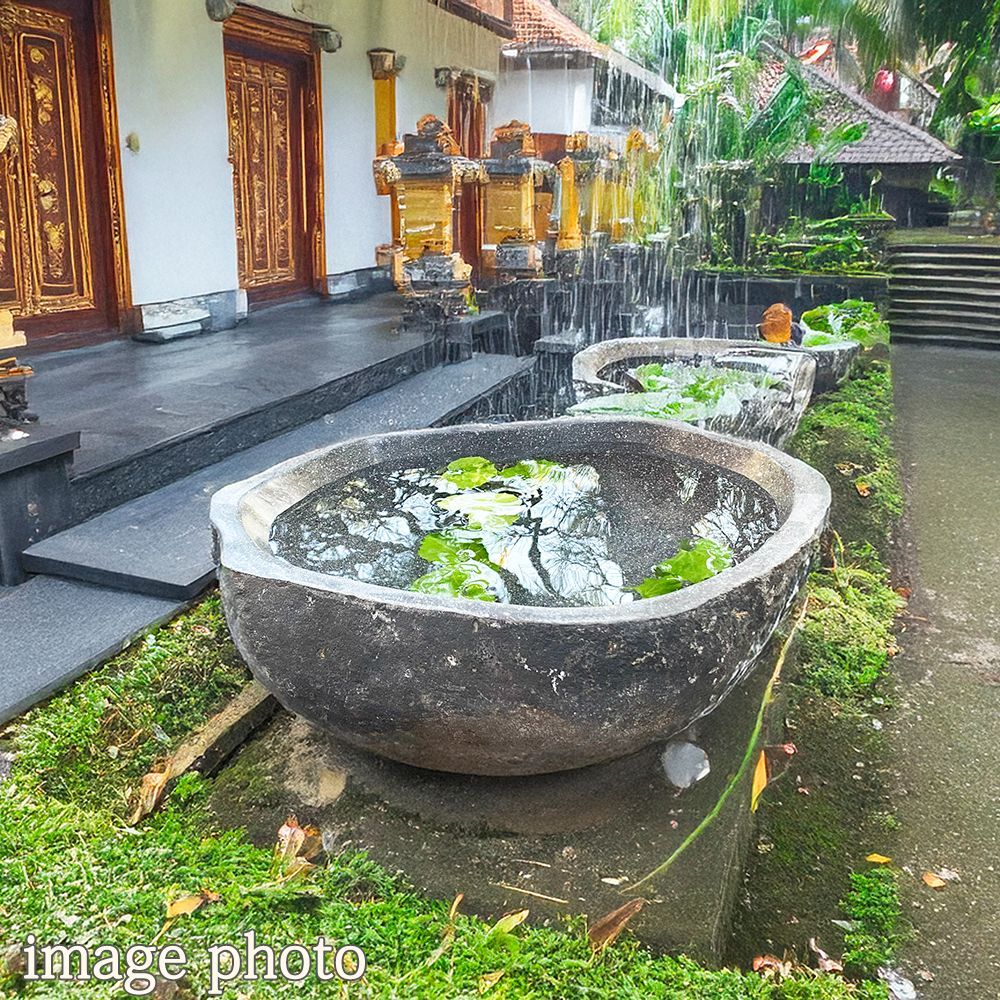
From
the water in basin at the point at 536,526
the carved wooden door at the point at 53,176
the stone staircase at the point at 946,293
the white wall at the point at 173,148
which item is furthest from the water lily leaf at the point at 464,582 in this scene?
the stone staircase at the point at 946,293

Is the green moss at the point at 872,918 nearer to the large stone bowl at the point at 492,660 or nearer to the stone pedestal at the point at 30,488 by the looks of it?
the large stone bowl at the point at 492,660

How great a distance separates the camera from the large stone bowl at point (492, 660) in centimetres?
183

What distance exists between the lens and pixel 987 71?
14992mm

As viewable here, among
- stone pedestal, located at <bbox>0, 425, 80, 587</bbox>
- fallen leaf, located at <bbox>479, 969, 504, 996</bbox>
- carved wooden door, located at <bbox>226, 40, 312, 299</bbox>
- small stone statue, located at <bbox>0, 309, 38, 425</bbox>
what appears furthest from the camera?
carved wooden door, located at <bbox>226, 40, 312, 299</bbox>

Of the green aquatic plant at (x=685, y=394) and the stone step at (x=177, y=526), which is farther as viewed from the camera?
the green aquatic plant at (x=685, y=394)

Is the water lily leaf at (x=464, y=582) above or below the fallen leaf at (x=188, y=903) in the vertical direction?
above

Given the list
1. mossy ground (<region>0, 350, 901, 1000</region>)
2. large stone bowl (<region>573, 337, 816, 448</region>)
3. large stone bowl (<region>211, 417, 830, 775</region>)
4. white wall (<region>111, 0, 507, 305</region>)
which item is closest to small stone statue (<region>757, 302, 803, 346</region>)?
large stone bowl (<region>573, 337, 816, 448</region>)

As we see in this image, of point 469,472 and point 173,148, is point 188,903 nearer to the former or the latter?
point 469,472

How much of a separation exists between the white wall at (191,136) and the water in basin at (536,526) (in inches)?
189

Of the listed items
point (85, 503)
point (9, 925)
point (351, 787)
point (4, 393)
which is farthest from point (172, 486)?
point (9, 925)

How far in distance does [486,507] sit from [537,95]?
14835 millimetres

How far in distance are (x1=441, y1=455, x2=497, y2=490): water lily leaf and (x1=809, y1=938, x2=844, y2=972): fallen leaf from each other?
1.55 m

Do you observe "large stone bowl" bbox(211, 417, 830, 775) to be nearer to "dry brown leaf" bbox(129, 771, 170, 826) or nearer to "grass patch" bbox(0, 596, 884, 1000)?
"grass patch" bbox(0, 596, 884, 1000)

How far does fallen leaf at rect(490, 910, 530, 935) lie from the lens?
1.82 meters
